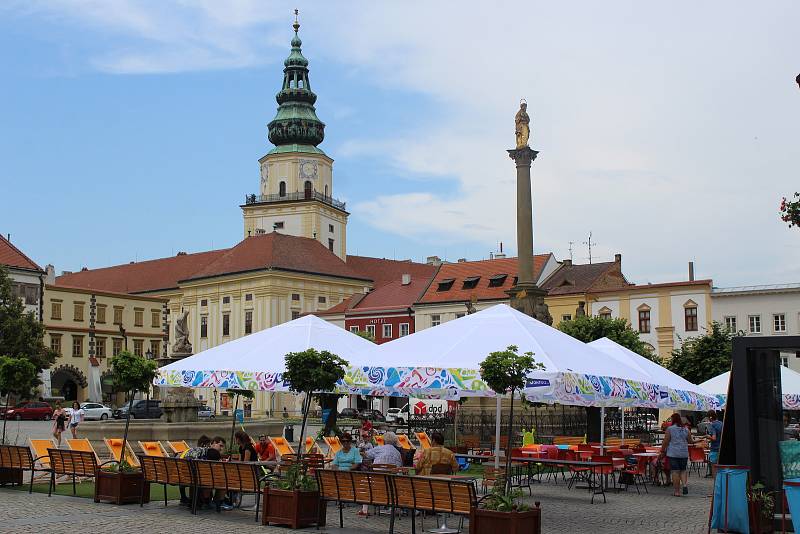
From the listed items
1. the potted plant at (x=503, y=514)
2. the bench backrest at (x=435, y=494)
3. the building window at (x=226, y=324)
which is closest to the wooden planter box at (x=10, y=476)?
the bench backrest at (x=435, y=494)

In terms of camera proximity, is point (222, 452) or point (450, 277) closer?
point (222, 452)

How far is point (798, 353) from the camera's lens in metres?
11.5

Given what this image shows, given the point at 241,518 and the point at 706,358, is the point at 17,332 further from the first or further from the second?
the point at 241,518

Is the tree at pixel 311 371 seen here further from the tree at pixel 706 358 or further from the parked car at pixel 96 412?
the parked car at pixel 96 412

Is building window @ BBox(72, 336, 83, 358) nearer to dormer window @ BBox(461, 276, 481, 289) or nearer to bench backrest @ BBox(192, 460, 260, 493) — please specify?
dormer window @ BBox(461, 276, 481, 289)

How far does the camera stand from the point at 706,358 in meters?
46.8

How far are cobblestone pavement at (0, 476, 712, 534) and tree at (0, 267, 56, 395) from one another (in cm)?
3886

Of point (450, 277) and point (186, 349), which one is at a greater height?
point (450, 277)

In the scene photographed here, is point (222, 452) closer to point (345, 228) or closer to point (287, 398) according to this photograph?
point (287, 398)

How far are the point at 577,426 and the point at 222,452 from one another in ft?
57.4

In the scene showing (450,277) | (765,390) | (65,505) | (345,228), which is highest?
(345,228)

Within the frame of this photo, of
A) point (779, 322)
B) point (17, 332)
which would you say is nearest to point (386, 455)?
point (17, 332)

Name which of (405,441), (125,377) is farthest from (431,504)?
(405,441)

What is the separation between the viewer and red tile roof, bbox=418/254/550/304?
64938 millimetres
